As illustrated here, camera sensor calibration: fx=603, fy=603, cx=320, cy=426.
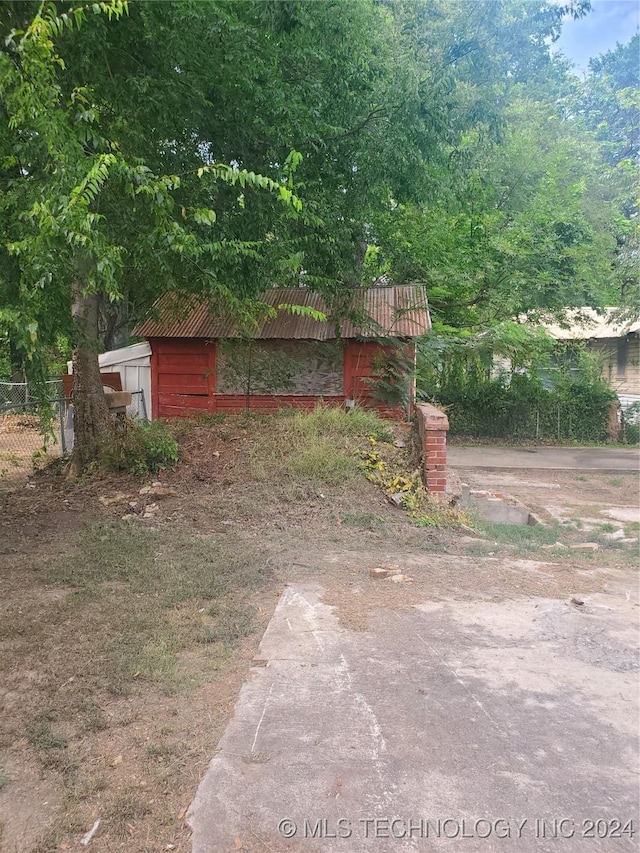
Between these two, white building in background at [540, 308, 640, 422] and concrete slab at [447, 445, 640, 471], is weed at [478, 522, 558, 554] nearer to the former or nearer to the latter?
concrete slab at [447, 445, 640, 471]

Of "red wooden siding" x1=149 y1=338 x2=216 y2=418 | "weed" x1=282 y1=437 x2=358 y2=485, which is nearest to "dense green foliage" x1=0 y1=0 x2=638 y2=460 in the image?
"weed" x1=282 y1=437 x2=358 y2=485

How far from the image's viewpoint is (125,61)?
5.91 meters

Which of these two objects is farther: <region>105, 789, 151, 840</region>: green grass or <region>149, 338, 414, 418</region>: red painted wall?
<region>149, 338, 414, 418</region>: red painted wall

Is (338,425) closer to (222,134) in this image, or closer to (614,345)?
(222,134)

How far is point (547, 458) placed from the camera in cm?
1546

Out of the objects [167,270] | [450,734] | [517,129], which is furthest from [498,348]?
[450,734]

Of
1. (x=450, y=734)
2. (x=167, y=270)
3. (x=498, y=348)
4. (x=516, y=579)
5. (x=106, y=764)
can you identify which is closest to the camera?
(x=106, y=764)

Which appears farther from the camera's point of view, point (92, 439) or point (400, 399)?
point (400, 399)

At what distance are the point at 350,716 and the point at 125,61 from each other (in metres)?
6.17

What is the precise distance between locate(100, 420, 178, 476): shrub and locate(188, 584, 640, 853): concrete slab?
188 inches

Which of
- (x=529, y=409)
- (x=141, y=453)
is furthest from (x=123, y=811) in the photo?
(x=529, y=409)

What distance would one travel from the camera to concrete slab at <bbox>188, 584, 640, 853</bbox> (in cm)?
217

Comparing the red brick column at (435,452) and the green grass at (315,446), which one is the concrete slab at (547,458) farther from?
the red brick column at (435,452)

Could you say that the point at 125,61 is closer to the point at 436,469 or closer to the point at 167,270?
the point at 167,270
